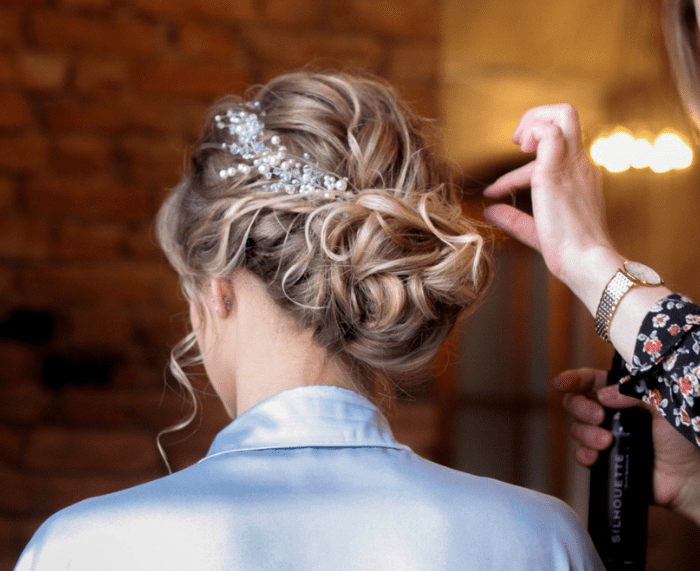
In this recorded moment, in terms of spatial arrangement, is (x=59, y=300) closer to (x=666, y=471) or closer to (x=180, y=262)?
(x=180, y=262)

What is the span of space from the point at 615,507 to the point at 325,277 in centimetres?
42

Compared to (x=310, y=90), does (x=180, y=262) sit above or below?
below

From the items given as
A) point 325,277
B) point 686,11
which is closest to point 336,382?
point 325,277

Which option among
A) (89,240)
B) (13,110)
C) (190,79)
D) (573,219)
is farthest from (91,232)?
(573,219)

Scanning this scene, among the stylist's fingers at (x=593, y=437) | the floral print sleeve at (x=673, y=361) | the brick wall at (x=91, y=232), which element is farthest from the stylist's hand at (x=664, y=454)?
the brick wall at (x=91, y=232)

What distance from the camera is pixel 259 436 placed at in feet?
2.40

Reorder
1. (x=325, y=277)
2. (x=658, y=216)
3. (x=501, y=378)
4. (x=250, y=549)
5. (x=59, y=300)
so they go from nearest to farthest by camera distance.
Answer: (x=250, y=549), (x=325, y=277), (x=59, y=300), (x=658, y=216), (x=501, y=378)

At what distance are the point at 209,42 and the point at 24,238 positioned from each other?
0.69 metres

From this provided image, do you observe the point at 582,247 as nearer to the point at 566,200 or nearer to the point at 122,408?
the point at 566,200

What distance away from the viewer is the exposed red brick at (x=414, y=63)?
2.08 m

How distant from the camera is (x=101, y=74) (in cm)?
195

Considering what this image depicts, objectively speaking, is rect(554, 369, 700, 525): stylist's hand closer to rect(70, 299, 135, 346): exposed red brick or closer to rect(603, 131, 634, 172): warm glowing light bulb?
rect(70, 299, 135, 346): exposed red brick

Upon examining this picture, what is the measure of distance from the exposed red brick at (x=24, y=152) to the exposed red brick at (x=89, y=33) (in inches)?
9.2

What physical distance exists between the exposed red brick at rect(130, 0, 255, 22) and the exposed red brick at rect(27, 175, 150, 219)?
454 millimetres
